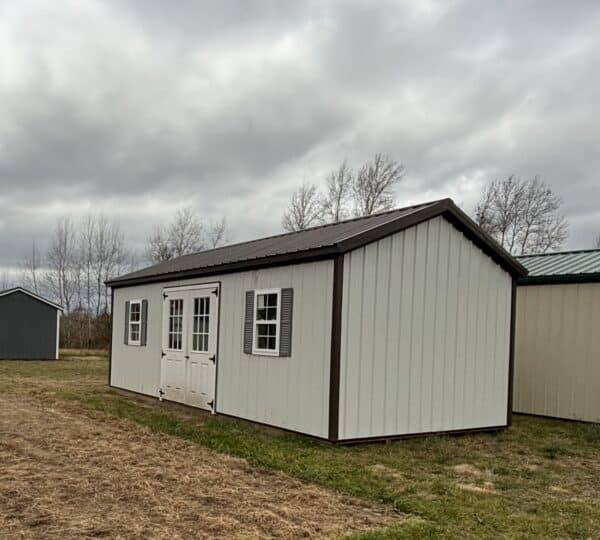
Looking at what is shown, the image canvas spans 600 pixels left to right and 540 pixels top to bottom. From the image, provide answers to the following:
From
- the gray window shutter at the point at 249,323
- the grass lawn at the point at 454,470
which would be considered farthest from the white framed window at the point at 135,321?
the gray window shutter at the point at 249,323

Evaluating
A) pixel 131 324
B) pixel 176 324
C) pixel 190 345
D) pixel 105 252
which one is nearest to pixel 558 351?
pixel 190 345

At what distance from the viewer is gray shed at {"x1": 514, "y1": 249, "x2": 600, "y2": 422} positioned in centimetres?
1023

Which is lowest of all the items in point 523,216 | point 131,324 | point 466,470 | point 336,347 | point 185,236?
point 466,470

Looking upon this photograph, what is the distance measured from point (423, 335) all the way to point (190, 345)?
4290 millimetres

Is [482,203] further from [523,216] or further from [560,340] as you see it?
[560,340]

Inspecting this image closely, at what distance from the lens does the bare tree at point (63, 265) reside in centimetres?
3731

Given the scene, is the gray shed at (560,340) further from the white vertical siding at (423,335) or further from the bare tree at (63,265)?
the bare tree at (63,265)

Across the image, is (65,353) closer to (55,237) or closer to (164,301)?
(55,237)

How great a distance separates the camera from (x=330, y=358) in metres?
7.43

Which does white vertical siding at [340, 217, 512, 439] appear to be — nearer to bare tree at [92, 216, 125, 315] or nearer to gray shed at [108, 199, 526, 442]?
gray shed at [108, 199, 526, 442]

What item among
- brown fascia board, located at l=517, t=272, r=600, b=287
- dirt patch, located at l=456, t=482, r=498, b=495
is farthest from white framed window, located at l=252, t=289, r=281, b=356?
brown fascia board, located at l=517, t=272, r=600, b=287

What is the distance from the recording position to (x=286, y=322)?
27.1 ft

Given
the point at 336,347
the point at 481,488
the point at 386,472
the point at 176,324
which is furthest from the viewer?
the point at 176,324

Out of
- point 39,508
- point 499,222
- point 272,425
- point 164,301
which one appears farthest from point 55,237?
point 39,508
